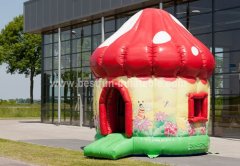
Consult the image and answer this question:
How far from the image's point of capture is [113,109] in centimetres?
1609

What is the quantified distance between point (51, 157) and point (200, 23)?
1161 centimetres

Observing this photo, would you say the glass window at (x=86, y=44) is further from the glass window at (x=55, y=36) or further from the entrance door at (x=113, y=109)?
the entrance door at (x=113, y=109)

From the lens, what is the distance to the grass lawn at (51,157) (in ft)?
43.4

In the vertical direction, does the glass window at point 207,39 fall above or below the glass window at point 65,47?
below

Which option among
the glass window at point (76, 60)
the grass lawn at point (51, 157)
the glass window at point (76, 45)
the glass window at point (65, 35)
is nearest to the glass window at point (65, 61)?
the glass window at point (76, 60)

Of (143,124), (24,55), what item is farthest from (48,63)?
(24,55)

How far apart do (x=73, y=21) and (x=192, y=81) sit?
16.8 metres

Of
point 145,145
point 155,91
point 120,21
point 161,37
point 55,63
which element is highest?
point 120,21

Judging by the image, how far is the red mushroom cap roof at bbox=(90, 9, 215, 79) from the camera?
15.0 metres

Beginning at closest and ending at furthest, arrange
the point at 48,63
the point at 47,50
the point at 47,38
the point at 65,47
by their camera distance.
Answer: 1. the point at 65,47
2. the point at 48,63
3. the point at 47,50
4. the point at 47,38

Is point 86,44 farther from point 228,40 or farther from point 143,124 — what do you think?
point 143,124

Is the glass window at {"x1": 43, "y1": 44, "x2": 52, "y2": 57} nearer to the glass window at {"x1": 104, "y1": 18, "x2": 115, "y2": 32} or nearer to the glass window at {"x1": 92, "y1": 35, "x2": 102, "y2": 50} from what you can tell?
the glass window at {"x1": 92, "y1": 35, "x2": 102, "y2": 50}

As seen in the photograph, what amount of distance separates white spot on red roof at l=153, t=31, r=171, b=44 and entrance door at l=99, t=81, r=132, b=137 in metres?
1.62

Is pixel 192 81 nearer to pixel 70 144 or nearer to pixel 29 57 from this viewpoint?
pixel 70 144
